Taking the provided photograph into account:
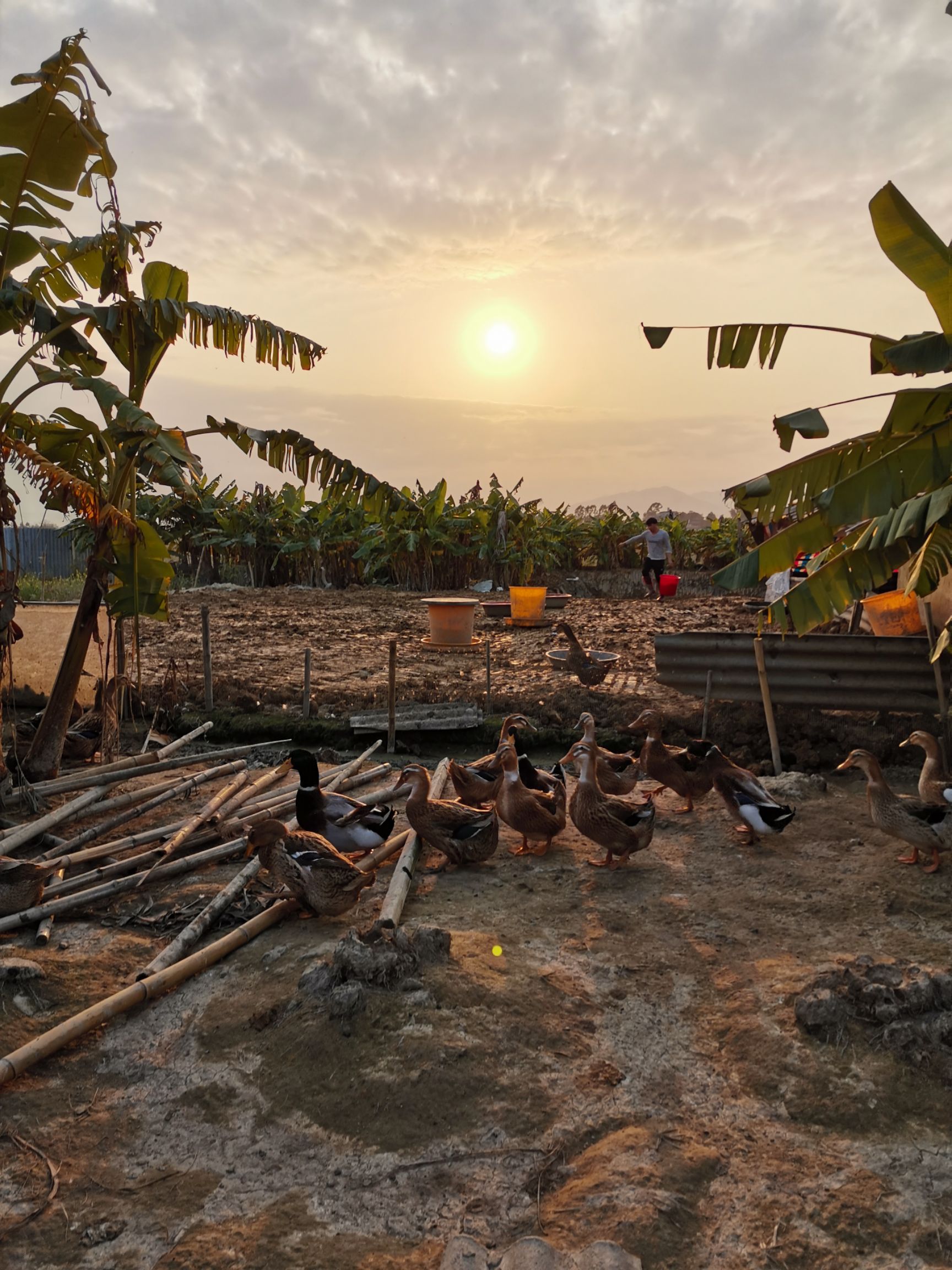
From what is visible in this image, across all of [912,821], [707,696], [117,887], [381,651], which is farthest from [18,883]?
[381,651]

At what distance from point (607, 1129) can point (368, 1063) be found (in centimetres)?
109

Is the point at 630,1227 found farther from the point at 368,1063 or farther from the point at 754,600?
the point at 754,600

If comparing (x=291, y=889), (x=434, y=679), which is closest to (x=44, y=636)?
(x=434, y=679)

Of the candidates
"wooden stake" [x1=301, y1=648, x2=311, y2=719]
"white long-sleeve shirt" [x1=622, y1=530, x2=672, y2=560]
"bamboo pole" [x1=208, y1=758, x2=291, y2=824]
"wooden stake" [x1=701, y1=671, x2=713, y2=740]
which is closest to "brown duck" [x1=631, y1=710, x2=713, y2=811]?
"wooden stake" [x1=701, y1=671, x2=713, y2=740]

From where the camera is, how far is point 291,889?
5.54 metres

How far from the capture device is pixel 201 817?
22.2 feet

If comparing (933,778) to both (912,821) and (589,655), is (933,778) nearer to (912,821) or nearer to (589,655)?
(912,821)

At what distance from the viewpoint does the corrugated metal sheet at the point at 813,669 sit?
8930 millimetres

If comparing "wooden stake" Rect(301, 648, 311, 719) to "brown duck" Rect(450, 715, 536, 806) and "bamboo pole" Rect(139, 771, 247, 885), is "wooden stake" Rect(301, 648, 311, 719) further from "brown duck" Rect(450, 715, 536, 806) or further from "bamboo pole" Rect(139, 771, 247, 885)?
"brown duck" Rect(450, 715, 536, 806)

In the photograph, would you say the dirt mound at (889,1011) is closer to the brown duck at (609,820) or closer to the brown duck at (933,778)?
the brown duck at (609,820)

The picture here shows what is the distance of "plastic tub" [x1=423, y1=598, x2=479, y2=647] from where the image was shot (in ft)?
48.1

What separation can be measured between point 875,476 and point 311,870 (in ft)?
14.7

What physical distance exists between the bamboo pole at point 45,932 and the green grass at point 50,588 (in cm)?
1292

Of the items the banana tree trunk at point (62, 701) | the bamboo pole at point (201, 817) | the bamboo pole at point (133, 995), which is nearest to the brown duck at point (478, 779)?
the bamboo pole at point (201, 817)
